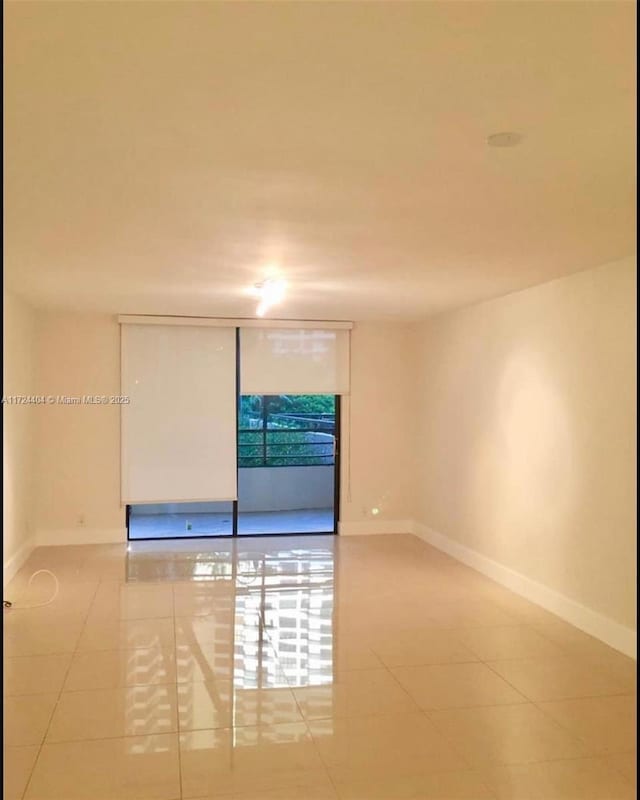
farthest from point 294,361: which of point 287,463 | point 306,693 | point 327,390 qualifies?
point 306,693

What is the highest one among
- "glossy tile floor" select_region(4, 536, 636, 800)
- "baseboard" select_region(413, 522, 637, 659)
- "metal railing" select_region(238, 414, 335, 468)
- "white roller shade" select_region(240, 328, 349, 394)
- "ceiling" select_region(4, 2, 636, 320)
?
"ceiling" select_region(4, 2, 636, 320)

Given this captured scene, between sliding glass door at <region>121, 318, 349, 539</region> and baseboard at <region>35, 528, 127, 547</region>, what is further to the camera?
sliding glass door at <region>121, 318, 349, 539</region>

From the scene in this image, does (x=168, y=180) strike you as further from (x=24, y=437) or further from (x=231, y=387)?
(x=231, y=387)

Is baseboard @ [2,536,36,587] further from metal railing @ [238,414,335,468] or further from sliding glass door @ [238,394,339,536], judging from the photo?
metal railing @ [238,414,335,468]

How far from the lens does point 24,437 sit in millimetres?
6184

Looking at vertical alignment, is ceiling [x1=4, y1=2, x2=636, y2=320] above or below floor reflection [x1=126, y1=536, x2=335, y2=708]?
above

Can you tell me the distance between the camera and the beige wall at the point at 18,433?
17.9 ft

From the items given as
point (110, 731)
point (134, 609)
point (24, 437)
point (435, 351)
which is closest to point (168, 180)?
point (110, 731)

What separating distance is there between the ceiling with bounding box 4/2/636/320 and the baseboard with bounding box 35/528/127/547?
11.2 feet

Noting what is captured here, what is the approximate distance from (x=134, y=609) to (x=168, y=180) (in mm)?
3175

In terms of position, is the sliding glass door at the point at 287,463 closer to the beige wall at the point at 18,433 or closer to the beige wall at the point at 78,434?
the beige wall at the point at 78,434

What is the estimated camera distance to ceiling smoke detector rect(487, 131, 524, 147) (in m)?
2.21

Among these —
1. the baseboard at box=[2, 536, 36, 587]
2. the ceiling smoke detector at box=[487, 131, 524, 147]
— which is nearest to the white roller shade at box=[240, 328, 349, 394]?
the baseboard at box=[2, 536, 36, 587]

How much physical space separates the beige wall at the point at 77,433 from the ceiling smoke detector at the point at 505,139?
5.32 meters
